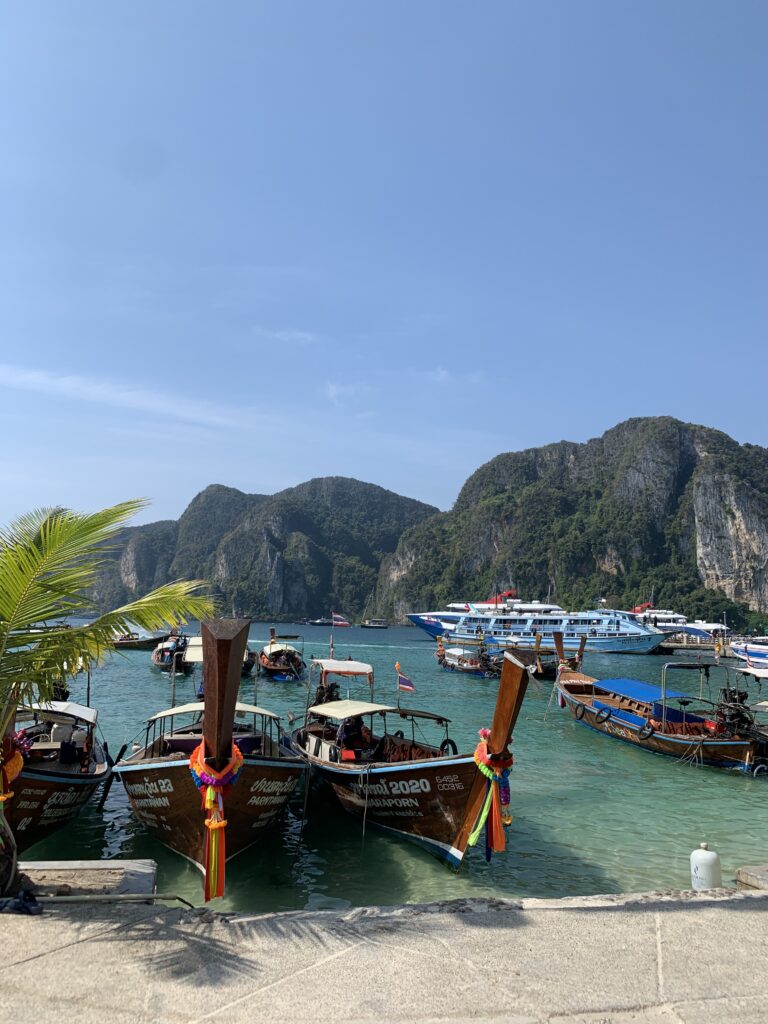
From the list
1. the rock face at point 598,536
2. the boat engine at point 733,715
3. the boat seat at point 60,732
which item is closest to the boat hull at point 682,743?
the boat engine at point 733,715

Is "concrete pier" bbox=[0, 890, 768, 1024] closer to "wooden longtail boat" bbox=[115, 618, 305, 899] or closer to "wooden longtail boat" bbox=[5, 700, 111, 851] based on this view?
"wooden longtail boat" bbox=[115, 618, 305, 899]

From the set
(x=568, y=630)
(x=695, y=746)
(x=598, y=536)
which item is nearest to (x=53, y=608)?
(x=695, y=746)

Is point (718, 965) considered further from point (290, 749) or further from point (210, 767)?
point (290, 749)

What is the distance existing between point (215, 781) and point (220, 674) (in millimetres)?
1234

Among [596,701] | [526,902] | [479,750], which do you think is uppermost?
[479,750]

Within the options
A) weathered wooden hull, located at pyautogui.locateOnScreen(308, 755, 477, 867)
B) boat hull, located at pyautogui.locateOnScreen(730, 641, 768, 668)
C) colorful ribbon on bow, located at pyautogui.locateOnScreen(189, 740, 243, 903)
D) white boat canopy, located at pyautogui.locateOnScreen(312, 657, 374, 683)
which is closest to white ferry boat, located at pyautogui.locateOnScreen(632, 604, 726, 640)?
boat hull, located at pyautogui.locateOnScreen(730, 641, 768, 668)

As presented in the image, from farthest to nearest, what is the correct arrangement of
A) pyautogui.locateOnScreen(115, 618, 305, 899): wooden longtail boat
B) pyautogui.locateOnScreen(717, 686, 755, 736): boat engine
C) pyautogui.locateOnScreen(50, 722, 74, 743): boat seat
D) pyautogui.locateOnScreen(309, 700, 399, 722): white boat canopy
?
pyautogui.locateOnScreen(717, 686, 755, 736): boat engine < pyautogui.locateOnScreen(50, 722, 74, 743): boat seat < pyautogui.locateOnScreen(309, 700, 399, 722): white boat canopy < pyautogui.locateOnScreen(115, 618, 305, 899): wooden longtail boat

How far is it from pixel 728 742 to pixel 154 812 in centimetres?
1509

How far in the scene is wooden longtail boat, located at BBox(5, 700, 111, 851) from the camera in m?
10.1

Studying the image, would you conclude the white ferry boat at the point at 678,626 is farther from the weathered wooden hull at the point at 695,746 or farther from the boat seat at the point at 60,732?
the boat seat at the point at 60,732

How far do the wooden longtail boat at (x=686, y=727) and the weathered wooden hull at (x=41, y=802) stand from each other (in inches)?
566

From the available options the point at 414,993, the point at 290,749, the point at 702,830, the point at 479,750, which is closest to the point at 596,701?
the point at 702,830

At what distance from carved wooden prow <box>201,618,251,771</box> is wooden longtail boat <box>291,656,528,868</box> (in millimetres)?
3631

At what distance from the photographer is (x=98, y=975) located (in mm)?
4777
